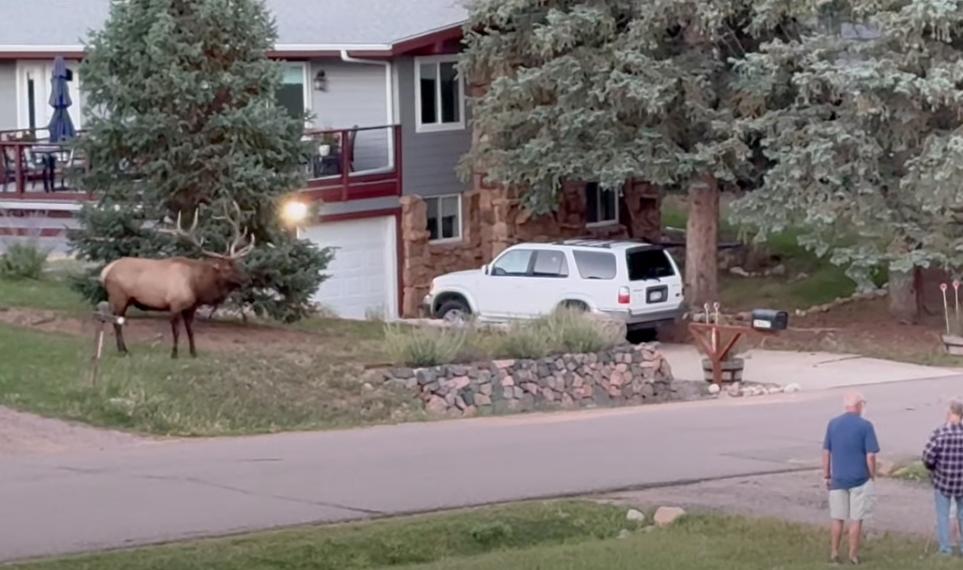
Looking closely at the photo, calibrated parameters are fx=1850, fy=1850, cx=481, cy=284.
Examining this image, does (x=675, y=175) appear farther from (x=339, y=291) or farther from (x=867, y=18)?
(x=339, y=291)

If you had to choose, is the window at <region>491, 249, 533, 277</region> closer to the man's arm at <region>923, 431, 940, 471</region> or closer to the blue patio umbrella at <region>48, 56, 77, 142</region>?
the blue patio umbrella at <region>48, 56, 77, 142</region>

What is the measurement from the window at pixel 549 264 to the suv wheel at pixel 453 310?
4.72ft

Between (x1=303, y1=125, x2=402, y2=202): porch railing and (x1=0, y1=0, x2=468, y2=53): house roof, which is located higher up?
(x1=0, y1=0, x2=468, y2=53): house roof

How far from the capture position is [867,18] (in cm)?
3142

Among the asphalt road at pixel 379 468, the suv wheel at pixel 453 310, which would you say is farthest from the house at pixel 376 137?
the asphalt road at pixel 379 468

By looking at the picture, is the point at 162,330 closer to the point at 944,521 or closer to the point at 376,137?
the point at 376,137

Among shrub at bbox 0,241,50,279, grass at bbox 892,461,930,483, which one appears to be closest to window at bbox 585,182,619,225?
shrub at bbox 0,241,50,279

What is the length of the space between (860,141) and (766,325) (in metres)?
5.28

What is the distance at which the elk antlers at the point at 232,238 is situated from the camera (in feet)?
78.2

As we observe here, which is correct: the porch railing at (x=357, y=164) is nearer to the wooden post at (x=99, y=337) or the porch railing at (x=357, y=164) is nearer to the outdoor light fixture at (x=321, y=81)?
the outdoor light fixture at (x=321, y=81)

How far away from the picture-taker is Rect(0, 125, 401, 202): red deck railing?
33.6 m

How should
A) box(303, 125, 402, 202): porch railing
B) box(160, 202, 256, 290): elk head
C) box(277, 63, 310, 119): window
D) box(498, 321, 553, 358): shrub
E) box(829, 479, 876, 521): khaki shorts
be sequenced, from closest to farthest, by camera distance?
box(829, 479, 876, 521): khaki shorts, box(160, 202, 256, 290): elk head, box(498, 321, 553, 358): shrub, box(303, 125, 402, 202): porch railing, box(277, 63, 310, 119): window

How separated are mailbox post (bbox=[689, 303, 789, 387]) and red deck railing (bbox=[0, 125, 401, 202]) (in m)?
8.36

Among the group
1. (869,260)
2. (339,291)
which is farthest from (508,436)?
(339,291)
